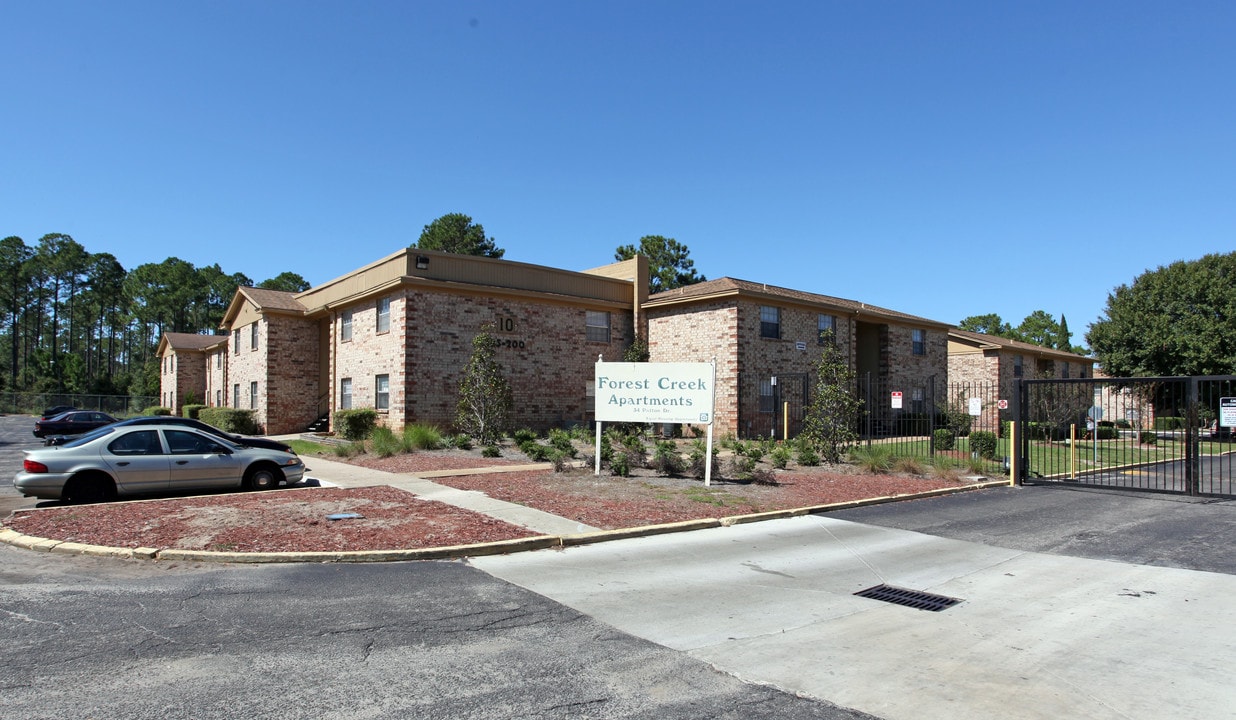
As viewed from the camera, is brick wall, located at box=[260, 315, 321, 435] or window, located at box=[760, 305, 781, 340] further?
brick wall, located at box=[260, 315, 321, 435]

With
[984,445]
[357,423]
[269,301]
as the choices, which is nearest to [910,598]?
[984,445]

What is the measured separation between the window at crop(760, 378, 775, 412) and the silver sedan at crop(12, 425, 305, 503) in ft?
58.8

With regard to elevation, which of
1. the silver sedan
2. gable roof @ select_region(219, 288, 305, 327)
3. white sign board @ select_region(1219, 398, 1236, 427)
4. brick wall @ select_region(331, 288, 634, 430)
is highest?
gable roof @ select_region(219, 288, 305, 327)

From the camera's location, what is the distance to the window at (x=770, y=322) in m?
27.6

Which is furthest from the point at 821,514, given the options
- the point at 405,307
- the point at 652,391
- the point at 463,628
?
the point at 405,307

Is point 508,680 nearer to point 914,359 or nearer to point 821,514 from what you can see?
point 821,514

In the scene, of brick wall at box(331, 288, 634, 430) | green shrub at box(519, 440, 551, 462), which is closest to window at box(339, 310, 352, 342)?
brick wall at box(331, 288, 634, 430)

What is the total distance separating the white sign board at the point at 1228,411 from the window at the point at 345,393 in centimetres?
2578

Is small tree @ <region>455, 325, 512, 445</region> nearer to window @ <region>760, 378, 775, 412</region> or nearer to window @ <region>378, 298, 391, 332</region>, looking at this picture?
window @ <region>378, 298, 391, 332</region>

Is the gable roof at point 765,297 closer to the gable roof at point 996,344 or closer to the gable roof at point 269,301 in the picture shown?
the gable roof at point 996,344

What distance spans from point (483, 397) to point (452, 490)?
29.1 ft

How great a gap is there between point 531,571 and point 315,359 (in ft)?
89.4

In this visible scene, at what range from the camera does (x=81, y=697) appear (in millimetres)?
4246

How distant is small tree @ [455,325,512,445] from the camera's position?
21828 millimetres
